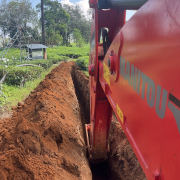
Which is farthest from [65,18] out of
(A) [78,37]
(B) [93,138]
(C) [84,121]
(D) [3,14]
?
(B) [93,138]

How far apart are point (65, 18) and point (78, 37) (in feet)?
31.5

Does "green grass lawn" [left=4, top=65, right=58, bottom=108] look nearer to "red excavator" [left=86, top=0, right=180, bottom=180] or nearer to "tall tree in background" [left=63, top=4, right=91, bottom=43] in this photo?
"red excavator" [left=86, top=0, right=180, bottom=180]

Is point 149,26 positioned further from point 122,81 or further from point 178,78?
point 122,81

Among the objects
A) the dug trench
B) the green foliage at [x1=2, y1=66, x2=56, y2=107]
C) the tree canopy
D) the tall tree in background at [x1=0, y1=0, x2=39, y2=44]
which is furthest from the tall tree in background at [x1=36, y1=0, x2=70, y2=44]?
the dug trench

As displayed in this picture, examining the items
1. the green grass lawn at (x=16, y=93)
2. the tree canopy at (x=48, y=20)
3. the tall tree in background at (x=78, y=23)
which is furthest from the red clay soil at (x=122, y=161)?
the tall tree in background at (x=78, y=23)

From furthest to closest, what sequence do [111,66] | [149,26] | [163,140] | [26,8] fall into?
[26,8], [111,66], [149,26], [163,140]

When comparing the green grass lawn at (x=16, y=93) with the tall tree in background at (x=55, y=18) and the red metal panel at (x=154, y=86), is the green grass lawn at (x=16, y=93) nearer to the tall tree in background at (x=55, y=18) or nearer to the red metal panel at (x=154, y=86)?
the red metal panel at (x=154, y=86)

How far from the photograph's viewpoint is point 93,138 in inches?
154

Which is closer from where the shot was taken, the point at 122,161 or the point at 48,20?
the point at 122,161

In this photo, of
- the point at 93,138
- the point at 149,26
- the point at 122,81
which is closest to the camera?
the point at 149,26

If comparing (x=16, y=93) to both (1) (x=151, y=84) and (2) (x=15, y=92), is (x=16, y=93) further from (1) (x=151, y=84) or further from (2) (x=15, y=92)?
(1) (x=151, y=84)

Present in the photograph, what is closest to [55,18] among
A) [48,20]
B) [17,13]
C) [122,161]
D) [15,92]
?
[48,20]

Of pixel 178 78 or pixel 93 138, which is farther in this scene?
pixel 93 138

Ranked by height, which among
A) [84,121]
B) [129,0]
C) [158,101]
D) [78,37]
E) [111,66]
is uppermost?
[78,37]
